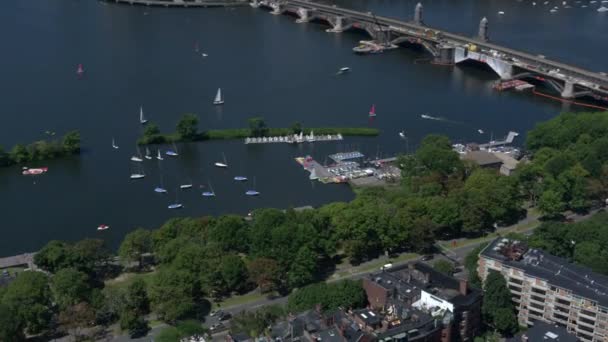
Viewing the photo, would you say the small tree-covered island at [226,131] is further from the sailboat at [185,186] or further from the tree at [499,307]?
the tree at [499,307]

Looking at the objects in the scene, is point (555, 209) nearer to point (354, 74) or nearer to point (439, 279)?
point (439, 279)

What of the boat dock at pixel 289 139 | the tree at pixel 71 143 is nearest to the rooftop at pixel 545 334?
the boat dock at pixel 289 139

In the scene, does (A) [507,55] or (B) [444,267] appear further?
(A) [507,55]

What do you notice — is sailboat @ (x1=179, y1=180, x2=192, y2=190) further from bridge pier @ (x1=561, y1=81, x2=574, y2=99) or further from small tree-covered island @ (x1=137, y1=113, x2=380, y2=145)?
bridge pier @ (x1=561, y1=81, x2=574, y2=99)

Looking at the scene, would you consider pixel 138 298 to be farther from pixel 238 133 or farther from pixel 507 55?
pixel 507 55

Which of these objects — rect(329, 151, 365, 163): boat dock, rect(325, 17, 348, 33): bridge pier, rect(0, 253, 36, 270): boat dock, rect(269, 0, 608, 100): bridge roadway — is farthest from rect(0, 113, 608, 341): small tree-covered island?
rect(325, 17, 348, 33): bridge pier

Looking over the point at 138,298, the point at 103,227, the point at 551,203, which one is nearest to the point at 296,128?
the point at 103,227

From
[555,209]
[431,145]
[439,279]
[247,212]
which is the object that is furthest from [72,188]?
[555,209]
